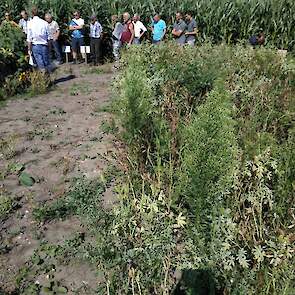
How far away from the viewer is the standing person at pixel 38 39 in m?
10.3

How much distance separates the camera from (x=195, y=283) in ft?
12.7

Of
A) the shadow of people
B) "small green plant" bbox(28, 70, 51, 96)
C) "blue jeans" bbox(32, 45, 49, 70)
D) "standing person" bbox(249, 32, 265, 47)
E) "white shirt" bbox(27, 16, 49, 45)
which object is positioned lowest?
the shadow of people

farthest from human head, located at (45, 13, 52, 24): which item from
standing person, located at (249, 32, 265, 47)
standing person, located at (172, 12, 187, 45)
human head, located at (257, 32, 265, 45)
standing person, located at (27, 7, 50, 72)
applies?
human head, located at (257, 32, 265, 45)

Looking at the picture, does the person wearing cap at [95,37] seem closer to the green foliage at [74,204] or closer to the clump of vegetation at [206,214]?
the clump of vegetation at [206,214]

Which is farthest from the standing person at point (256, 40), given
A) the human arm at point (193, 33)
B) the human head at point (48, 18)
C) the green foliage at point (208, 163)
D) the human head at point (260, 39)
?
the green foliage at point (208, 163)

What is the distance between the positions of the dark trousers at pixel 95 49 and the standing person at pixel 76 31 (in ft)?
1.29

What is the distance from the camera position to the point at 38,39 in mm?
10430

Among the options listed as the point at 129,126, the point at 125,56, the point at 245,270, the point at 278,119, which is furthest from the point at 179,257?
the point at 125,56

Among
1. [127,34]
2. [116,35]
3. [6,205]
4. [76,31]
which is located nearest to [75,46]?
[76,31]

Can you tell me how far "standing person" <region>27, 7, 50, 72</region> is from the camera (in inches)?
407

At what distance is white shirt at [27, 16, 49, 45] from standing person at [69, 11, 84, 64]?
3.15m

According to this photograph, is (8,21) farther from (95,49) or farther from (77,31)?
(95,49)

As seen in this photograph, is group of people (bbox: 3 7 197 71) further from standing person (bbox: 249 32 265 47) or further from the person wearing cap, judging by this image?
standing person (bbox: 249 32 265 47)

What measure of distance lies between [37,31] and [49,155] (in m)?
4.55
